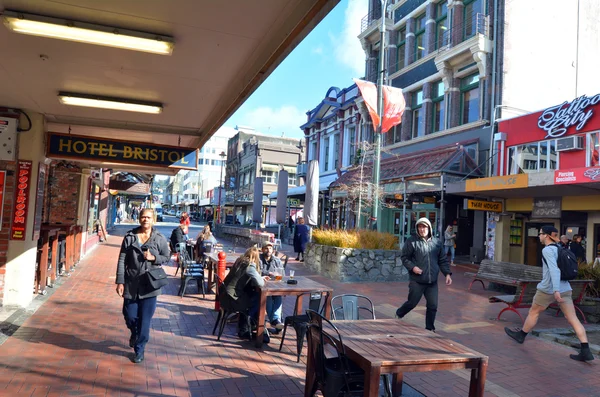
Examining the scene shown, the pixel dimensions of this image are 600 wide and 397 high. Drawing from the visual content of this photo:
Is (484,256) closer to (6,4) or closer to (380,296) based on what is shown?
(380,296)

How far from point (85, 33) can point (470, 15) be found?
19089 mm

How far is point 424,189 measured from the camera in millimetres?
17422

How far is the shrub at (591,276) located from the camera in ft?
25.5

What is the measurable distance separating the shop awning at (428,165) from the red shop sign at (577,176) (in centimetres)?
490

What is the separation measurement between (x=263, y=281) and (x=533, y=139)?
541 inches

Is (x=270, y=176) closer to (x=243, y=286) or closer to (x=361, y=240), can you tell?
(x=361, y=240)

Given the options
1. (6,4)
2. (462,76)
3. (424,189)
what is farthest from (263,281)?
(462,76)

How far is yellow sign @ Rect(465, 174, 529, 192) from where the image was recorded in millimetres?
12773

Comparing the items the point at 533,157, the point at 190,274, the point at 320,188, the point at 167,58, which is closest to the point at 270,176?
the point at 320,188

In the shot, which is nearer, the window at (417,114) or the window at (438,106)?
the window at (438,106)

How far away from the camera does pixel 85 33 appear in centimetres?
355

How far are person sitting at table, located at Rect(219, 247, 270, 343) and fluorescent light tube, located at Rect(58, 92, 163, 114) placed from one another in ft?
7.48

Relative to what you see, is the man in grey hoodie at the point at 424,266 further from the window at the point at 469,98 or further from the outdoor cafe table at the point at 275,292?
the window at the point at 469,98

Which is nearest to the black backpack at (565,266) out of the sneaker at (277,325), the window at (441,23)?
the sneaker at (277,325)
